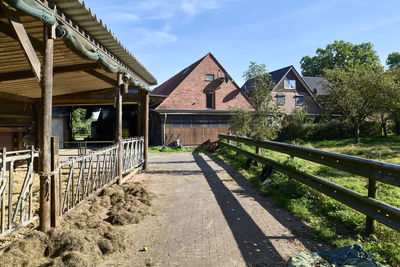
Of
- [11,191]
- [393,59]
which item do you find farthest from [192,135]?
[393,59]

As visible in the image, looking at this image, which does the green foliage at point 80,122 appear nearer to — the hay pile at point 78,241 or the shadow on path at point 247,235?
the hay pile at point 78,241

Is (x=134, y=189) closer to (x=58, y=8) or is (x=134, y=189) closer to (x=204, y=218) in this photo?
(x=204, y=218)

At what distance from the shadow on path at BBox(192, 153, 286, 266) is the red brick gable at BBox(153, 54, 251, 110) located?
17.8 m

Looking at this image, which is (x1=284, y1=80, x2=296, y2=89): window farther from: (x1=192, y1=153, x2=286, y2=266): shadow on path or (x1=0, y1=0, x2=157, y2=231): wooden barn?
(x1=192, y1=153, x2=286, y2=266): shadow on path

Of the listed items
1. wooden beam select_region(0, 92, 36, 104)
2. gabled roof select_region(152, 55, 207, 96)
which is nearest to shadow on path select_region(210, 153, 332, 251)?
wooden beam select_region(0, 92, 36, 104)

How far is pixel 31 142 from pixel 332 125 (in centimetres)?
2596

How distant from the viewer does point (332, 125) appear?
26359 mm

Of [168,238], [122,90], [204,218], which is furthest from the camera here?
[122,90]

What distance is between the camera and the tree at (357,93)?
22.0 meters

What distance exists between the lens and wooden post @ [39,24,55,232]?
3615 millimetres

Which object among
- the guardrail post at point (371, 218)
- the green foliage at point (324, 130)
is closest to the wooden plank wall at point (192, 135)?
the green foliage at point (324, 130)

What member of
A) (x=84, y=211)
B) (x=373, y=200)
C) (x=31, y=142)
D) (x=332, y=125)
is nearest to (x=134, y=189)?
(x=84, y=211)

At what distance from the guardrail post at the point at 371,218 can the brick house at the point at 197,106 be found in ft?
61.0

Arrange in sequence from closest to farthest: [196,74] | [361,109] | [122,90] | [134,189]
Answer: [134,189], [122,90], [361,109], [196,74]
